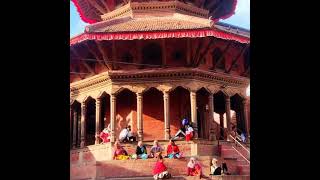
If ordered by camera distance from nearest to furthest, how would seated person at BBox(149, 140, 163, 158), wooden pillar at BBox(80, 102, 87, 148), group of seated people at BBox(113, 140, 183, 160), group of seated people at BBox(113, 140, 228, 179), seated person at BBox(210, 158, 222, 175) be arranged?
group of seated people at BBox(113, 140, 228, 179)
seated person at BBox(210, 158, 222, 175)
group of seated people at BBox(113, 140, 183, 160)
seated person at BBox(149, 140, 163, 158)
wooden pillar at BBox(80, 102, 87, 148)

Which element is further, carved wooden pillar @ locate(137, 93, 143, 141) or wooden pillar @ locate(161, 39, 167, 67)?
wooden pillar @ locate(161, 39, 167, 67)

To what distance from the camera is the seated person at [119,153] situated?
13777mm

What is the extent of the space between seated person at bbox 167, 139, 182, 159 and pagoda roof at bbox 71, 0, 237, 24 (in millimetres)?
6503

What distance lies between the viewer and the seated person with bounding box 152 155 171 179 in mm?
12430

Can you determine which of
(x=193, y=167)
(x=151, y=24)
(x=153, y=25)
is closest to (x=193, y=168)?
(x=193, y=167)

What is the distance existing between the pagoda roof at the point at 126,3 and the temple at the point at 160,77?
0.76 meters

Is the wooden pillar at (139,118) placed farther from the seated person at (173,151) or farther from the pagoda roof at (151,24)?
the pagoda roof at (151,24)

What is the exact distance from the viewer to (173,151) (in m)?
13.6

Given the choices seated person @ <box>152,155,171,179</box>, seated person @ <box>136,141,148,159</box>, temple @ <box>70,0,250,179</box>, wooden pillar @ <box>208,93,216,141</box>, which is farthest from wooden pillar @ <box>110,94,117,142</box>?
wooden pillar @ <box>208,93,216,141</box>

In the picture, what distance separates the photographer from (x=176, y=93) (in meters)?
16.6

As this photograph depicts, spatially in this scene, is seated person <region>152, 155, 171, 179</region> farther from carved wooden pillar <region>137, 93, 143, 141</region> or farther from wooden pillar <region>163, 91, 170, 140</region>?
carved wooden pillar <region>137, 93, 143, 141</region>

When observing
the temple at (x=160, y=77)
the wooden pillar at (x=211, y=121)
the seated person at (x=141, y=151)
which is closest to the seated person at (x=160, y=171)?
the seated person at (x=141, y=151)
